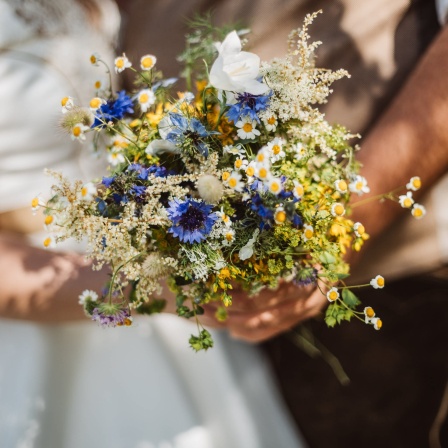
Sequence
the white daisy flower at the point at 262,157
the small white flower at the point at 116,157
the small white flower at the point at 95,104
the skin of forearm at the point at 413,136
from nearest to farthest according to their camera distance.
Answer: the white daisy flower at the point at 262,157 → the small white flower at the point at 95,104 → the small white flower at the point at 116,157 → the skin of forearm at the point at 413,136

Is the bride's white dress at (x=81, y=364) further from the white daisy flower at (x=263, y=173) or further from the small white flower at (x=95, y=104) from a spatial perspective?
the white daisy flower at (x=263, y=173)

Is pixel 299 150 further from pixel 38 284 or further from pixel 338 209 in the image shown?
pixel 38 284

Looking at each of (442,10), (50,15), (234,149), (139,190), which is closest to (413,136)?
(442,10)

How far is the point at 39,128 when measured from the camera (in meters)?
1.14

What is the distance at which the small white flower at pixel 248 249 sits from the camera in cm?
68

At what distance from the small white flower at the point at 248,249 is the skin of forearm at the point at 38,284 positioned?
50 cm

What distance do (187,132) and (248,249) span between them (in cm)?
18

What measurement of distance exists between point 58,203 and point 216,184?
24 cm

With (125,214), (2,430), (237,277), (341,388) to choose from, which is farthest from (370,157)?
(341,388)

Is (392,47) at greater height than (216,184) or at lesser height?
greater

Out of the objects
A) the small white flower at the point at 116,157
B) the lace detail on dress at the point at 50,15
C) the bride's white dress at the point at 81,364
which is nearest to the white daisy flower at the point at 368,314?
the small white flower at the point at 116,157

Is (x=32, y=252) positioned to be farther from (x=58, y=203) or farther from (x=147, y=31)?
(x=147, y=31)

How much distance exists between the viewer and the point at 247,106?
0.69 meters

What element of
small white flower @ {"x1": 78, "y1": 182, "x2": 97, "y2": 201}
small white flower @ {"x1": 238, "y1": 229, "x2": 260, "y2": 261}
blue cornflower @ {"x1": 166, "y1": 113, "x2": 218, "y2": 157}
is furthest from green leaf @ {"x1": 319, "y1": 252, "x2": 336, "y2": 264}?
small white flower @ {"x1": 78, "y1": 182, "x2": 97, "y2": 201}
